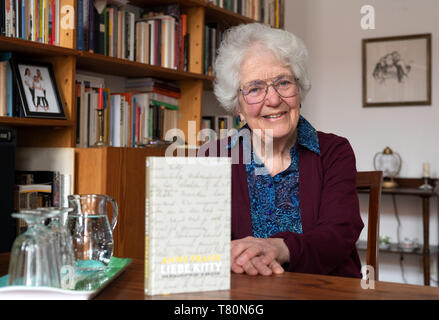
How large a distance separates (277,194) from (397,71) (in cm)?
279

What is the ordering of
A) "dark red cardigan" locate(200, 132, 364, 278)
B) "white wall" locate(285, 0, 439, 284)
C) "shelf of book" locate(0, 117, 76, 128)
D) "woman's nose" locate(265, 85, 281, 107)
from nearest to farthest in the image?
"dark red cardigan" locate(200, 132, 364, 278) < "woman's nose" locate(265, 85, 281, 107) < "shelf of book" locate(0, 117, 76, 128) < "white wall" locate(285, 0, 439, 284)

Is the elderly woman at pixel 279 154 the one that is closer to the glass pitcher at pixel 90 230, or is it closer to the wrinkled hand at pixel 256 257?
the wrinkled hand at pixel 256 257

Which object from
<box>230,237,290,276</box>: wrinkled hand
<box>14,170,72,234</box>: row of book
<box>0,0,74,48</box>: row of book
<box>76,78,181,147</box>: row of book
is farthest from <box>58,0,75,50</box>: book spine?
<box>230,237,290,276</box>: wrinkled hand

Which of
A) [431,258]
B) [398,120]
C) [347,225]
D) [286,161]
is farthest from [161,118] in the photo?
[431,258]

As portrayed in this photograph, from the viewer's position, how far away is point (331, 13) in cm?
416

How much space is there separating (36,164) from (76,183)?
22cm

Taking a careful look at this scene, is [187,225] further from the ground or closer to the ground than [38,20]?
closer to the ground

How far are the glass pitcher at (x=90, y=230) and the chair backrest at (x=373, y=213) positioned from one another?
0.81 m

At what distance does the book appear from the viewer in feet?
2.64

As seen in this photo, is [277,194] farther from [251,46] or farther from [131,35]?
[131,35]

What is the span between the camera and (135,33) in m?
2.66

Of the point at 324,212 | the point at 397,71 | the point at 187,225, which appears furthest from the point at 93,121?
the point at 397,71

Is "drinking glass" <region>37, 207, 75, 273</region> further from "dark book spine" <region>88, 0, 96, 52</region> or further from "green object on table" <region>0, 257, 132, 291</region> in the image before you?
"dark book spine" <region>88, 0, 96, 52</region>

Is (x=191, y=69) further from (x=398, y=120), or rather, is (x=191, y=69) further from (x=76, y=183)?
(x=398, y=120)
